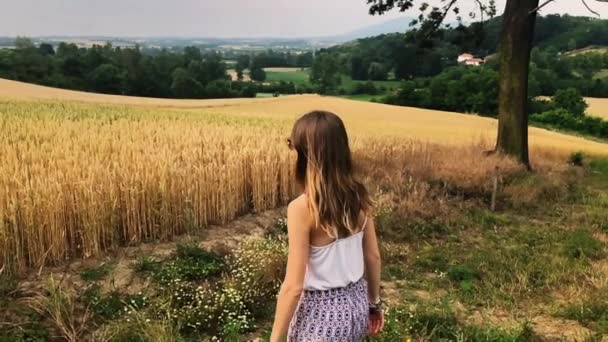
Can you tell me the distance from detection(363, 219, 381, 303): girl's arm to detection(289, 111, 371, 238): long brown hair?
31cm

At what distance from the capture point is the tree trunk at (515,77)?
1508 cm

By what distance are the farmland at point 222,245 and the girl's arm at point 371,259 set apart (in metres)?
1.86

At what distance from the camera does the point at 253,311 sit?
576 centimetres

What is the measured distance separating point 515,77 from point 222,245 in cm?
1059

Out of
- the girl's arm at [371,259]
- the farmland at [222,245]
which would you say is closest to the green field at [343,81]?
the farmland at [222,245]

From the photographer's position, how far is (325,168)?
279cm

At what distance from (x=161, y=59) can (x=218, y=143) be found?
5476cm

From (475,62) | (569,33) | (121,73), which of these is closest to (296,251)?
(121,73)

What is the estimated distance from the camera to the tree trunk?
1508cm

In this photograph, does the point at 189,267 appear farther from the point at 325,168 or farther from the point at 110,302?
the point at 325,168

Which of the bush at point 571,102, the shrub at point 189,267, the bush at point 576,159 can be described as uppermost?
the shrub at point 189,267

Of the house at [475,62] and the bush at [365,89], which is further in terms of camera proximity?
the house at [475,62]

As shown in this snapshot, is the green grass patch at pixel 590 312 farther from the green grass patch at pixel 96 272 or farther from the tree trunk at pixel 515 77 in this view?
the tree trunk at pixel 515 77

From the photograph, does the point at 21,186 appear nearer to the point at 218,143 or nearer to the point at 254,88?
the point at 218,143
